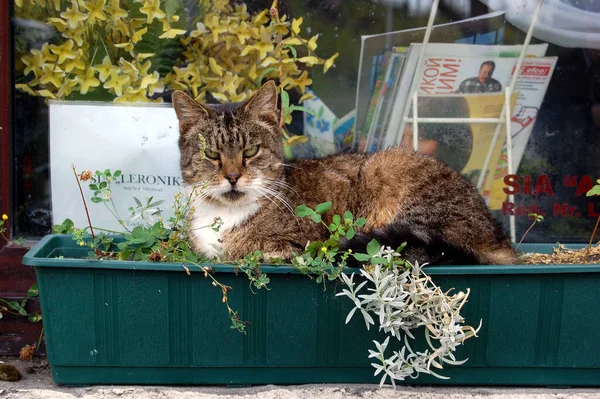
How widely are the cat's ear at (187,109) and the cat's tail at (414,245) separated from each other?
0.75m

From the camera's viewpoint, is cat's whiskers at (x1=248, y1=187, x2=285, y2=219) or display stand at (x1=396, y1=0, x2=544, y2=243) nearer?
cat's whiskers at (x1=248, y1=187, x2=285, y2=219)

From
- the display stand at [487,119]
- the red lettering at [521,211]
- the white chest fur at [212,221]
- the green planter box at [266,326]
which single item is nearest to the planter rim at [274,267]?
the green planter box at [266,326]

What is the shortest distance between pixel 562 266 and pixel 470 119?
53.4 inches

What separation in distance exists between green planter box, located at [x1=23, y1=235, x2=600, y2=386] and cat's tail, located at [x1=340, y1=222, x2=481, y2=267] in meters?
0.06

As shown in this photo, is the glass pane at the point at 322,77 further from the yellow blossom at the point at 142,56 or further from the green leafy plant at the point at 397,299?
the green leafy plant at the point at 397,299

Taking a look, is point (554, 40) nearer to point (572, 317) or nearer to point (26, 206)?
point (572, 317)

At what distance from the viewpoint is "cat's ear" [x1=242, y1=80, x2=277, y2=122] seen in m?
2.54

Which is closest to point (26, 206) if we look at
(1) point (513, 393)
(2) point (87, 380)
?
(2) point (87, 380)

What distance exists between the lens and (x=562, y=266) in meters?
2.31

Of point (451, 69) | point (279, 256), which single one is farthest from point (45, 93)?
point (451, 69)

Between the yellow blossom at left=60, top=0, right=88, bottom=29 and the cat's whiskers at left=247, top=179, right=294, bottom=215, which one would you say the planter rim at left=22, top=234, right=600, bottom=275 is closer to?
the cat's whiskers at left=247, top=179, right=294, bottom=215

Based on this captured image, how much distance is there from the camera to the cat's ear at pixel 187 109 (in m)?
2.54

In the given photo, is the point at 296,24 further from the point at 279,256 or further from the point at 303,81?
the point at 279,256

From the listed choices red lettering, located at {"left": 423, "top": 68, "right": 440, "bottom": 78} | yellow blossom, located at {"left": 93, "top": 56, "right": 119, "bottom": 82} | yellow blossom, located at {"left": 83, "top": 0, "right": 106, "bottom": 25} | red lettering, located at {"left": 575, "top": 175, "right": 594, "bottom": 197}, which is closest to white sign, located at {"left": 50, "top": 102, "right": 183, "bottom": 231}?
yellow blossom, located at {"left": 93, "top": 56, "right": 119, "bottom": 82}
